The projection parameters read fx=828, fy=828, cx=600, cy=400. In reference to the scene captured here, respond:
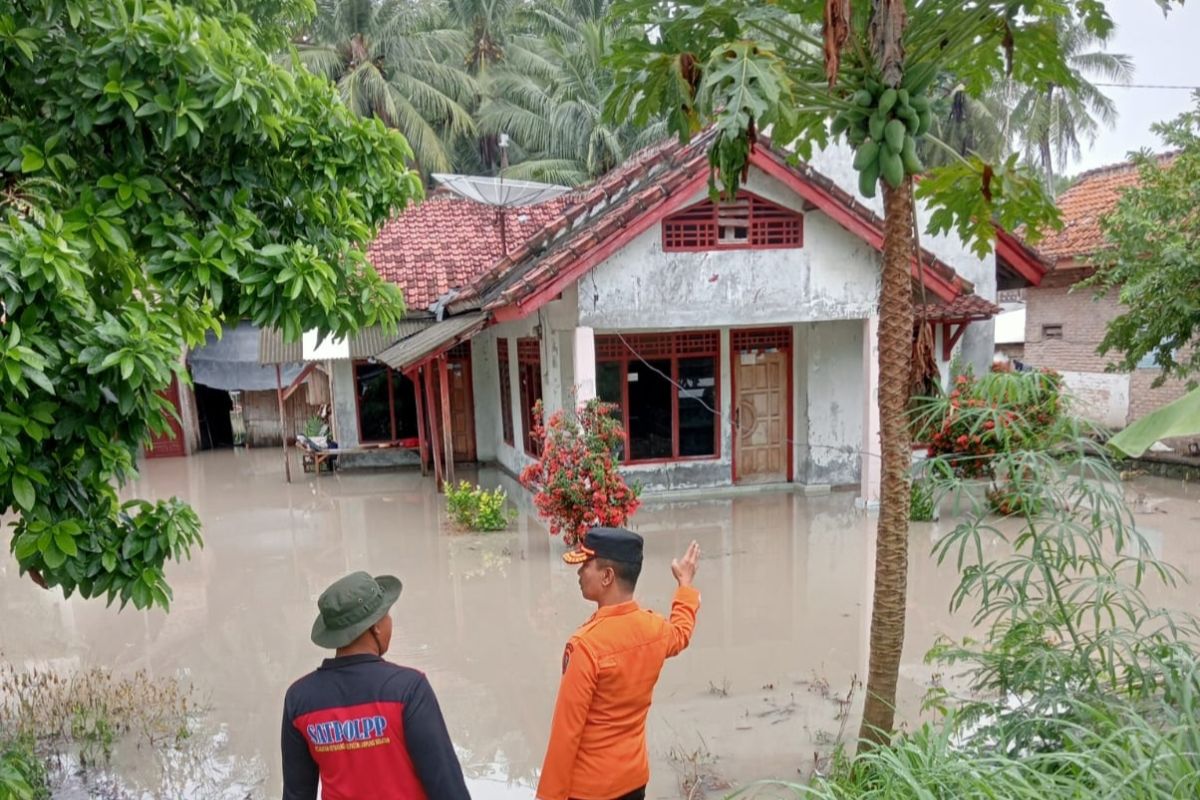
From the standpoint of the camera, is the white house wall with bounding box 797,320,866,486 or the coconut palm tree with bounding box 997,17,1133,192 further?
the coconut palm tree with bounding box 997,17,1133,192

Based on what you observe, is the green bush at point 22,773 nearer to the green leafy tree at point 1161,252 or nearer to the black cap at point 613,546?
the black cap at point 613,546

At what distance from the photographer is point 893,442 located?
12.6ft

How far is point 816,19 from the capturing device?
4316mm

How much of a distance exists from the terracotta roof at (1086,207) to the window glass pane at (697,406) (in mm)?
7667

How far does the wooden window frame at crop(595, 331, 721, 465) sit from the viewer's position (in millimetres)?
11797

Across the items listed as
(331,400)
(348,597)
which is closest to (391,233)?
(331,400)

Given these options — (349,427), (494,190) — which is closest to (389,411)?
(349,427)

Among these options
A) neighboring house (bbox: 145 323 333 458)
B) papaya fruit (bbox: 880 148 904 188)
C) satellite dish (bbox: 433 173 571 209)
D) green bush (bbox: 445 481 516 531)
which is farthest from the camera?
neighboring house (bbox: 145 323 333 458)

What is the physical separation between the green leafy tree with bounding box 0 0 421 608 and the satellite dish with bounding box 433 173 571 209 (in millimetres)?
8113

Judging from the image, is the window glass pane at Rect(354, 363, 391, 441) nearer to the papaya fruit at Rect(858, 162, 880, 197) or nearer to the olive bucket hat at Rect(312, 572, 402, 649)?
the papaya fruit at Rect(858, 162, 880, 197)

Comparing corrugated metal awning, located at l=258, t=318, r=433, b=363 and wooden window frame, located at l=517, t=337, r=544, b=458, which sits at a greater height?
corrugated metal awning, located at l=258, t=318, r=433, b=363

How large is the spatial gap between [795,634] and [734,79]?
513 cm

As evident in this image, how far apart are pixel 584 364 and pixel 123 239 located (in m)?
7.42

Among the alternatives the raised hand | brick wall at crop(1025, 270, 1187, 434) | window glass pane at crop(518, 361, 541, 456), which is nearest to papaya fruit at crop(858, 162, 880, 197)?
the raised hand
